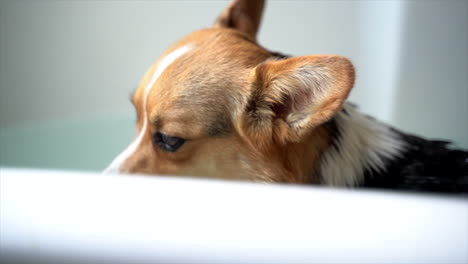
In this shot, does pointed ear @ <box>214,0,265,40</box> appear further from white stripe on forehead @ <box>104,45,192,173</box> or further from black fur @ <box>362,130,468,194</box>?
black fur @ <box>362,130,468,194</box>

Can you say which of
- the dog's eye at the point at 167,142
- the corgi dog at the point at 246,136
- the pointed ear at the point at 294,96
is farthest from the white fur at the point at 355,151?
the dog's eye at the point at 167,142

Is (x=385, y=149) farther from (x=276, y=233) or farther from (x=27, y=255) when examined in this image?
(x=27, y=255)

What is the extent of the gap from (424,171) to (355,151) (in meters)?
0.18

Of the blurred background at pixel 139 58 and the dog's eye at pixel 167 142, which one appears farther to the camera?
the blurred background at pixel 139 58

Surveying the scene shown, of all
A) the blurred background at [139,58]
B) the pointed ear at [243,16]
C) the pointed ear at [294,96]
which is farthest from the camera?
the blurred background at [139,58]

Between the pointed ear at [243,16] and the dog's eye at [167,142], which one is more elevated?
the pointed ear at [243,16]

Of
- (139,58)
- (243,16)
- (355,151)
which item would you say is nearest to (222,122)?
(355,151)

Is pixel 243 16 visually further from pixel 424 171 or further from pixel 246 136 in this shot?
pixel 424 171

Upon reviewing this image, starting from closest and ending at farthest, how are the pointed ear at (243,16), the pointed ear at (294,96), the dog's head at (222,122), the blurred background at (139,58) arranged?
1. the pointed ear at (294,96)
2. the dog's head at (222,122)
3. the pointed ear at (243,16)
4. the blurred background at (139,58)

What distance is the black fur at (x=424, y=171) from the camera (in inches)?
39.5

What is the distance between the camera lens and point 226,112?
3.24ft

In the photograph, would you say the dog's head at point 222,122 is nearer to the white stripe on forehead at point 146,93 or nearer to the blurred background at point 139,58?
the white stripe on forehead at point 146,93

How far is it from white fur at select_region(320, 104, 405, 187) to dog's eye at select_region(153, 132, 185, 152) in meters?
0.33

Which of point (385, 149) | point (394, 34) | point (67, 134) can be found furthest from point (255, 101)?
point (67, 134)
